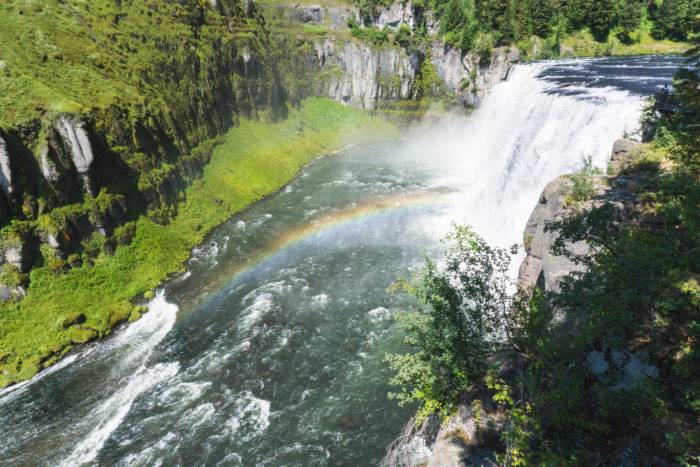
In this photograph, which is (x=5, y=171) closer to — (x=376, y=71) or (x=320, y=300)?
(x=320, y=300)

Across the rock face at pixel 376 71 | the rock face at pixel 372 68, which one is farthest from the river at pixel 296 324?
the rock face at pixel 372 68

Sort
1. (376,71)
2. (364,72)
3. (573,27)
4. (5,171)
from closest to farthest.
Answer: (5,171)
(573,27)
(376,71)
(364,72)

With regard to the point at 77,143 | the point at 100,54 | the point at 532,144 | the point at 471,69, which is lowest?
the point at 532,144

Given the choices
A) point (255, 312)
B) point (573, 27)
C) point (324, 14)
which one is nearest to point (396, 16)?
point (324, 14)

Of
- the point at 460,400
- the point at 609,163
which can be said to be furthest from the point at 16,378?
the point at 609,163

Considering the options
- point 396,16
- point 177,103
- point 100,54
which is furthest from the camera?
point 396,16

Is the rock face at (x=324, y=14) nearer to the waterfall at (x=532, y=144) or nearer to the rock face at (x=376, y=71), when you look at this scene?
the rock face at (x=376, y=71)

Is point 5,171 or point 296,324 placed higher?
point 5,171
